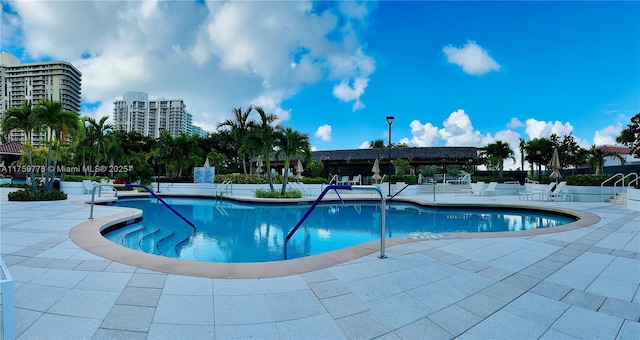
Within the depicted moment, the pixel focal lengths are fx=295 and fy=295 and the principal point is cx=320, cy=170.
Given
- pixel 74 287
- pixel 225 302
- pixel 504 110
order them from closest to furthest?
pixel 225 302 < pixel 74 287 < pixel 504 110

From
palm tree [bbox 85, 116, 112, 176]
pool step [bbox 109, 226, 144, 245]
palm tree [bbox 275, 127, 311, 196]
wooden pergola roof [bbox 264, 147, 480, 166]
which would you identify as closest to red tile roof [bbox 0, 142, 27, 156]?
palm tree [bbox 85, 116, 112, 176]

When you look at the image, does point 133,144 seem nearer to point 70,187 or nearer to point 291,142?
point 70,187

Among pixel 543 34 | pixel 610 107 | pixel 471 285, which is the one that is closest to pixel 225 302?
pixel 471 285

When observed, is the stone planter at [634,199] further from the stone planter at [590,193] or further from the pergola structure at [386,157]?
the pergola structure at [386,157]

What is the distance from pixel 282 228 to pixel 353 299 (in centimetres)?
632

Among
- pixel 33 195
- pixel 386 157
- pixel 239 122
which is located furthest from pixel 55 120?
pixel 386 157

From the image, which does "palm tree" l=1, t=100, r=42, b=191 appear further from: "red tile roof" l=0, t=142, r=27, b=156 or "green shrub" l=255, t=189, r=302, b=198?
"red tile roof" l=0, t=142, r=27, b=156

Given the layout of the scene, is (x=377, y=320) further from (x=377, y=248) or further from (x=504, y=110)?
(x=504, y=110)

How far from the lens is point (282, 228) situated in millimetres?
8812

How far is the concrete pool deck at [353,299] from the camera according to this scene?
7.07 ft

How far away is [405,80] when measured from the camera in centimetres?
1780

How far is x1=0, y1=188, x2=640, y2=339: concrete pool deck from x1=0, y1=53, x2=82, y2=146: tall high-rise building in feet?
115

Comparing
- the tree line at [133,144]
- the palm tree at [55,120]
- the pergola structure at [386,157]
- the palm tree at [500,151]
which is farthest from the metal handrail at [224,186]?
the palm tree at [500,151]

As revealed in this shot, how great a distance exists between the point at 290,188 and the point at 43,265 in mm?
14366
